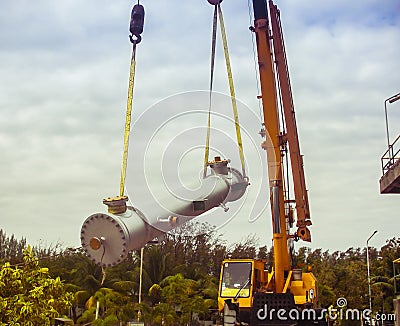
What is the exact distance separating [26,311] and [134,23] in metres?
9.76

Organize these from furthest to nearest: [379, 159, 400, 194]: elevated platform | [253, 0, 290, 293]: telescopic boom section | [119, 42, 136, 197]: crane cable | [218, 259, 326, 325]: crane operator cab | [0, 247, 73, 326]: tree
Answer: [379, 159, 400, 194]: elevated platform
[0, 247, 73, 326]: tree
[253, 0, 290, 293]: telescopic boom section
[218, 259, 326, 325]: crane operator cab
[119, 42, 136, 197]: crane cable

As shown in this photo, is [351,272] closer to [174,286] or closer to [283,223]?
[174,286]

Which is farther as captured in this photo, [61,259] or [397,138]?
[61,259]

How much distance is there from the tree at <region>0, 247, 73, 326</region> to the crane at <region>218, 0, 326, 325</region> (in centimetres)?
546

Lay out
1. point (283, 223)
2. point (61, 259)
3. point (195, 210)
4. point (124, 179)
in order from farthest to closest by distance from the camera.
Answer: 1. point (61, 259)
2. point (283, 223)
3. point (195, 210)
4. point (124, 179)

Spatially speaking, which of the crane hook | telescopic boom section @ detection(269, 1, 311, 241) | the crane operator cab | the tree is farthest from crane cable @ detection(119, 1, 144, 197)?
the tree

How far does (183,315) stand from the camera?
38.9 meters

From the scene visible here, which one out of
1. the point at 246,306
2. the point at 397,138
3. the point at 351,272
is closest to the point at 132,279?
the point at 351,272

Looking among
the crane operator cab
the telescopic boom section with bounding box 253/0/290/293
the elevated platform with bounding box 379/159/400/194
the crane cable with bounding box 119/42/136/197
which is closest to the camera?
the crane cable with bounding box 119/42/136/197

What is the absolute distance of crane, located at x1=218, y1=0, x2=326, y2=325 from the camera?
1411 cm

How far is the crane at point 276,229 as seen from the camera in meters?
14.1

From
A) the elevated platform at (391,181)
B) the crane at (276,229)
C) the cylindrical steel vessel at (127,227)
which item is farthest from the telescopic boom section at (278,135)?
the cylindrical steel vessel at (127,227)

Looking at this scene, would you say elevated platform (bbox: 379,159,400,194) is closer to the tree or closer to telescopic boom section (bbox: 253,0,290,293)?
telescopic boom section (bbox: 253,0,290,293)

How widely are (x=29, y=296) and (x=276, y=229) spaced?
7434mm
